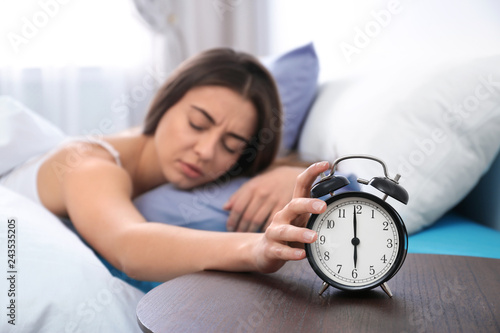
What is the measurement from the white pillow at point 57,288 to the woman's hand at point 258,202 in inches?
14.3

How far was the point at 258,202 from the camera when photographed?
1288 millimetres

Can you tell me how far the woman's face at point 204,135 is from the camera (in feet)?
5.04

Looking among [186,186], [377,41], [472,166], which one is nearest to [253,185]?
[186,186]

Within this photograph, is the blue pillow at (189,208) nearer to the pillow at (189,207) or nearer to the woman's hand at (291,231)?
the pillow at (189,207)

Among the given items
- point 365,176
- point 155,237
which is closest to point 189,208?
point 155,237

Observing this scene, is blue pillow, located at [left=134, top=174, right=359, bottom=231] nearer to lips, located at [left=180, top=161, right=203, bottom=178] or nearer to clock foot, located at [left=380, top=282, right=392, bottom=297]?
lips, located at [left=180, top=161, right=203, bottom=178]

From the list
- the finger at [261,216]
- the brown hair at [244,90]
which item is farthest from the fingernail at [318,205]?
the brown hair at [244,90]

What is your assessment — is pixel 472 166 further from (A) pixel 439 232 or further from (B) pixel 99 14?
(B) pixel 99 14

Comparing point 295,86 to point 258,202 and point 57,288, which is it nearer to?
point 258,202

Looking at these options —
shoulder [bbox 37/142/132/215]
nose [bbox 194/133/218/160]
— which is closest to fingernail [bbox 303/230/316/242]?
shoulder [bbox 37/142/132/215]

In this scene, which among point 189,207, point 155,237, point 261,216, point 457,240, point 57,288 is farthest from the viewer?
point 189,207

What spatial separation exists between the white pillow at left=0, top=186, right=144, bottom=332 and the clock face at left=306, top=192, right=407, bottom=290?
42cm

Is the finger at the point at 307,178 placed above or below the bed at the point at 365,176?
above

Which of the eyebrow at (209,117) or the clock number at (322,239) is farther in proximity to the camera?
the eyebrow at (209,117)
